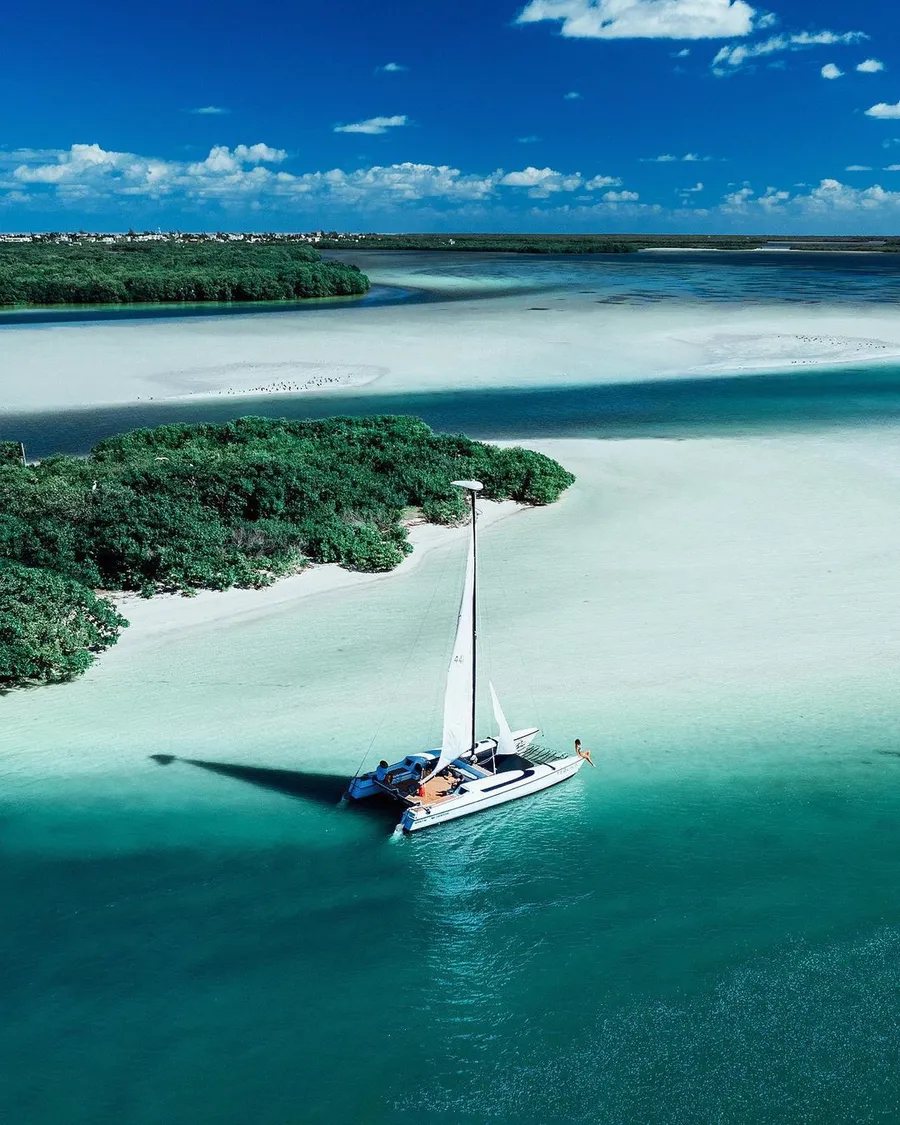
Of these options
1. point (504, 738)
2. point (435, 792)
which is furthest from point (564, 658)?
point (435, 792)

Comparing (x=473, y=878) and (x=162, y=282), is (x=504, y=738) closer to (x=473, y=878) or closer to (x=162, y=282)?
(x=473, y=878)

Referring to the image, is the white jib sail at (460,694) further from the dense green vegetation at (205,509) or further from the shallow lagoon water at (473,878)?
the dense green vegetation at (205,509)

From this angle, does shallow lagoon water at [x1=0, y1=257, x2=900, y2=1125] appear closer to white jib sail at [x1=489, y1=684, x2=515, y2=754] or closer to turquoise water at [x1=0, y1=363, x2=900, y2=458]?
white jib sail at [x1=489, y1=684, x2=515, y2=754]

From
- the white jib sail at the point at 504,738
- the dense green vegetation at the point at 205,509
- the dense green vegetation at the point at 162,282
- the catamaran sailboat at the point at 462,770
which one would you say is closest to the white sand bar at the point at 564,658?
the dense green vegetation at the point at 205,509

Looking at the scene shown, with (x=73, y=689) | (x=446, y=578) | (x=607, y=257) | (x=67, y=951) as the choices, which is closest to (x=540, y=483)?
(x=446, y=578)

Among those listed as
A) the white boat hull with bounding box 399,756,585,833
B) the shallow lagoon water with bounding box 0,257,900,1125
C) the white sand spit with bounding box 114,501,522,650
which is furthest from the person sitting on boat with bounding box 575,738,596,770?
the white sand spit with bounding box 114,501,522,650

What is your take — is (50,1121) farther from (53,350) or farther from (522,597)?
(53,350)
